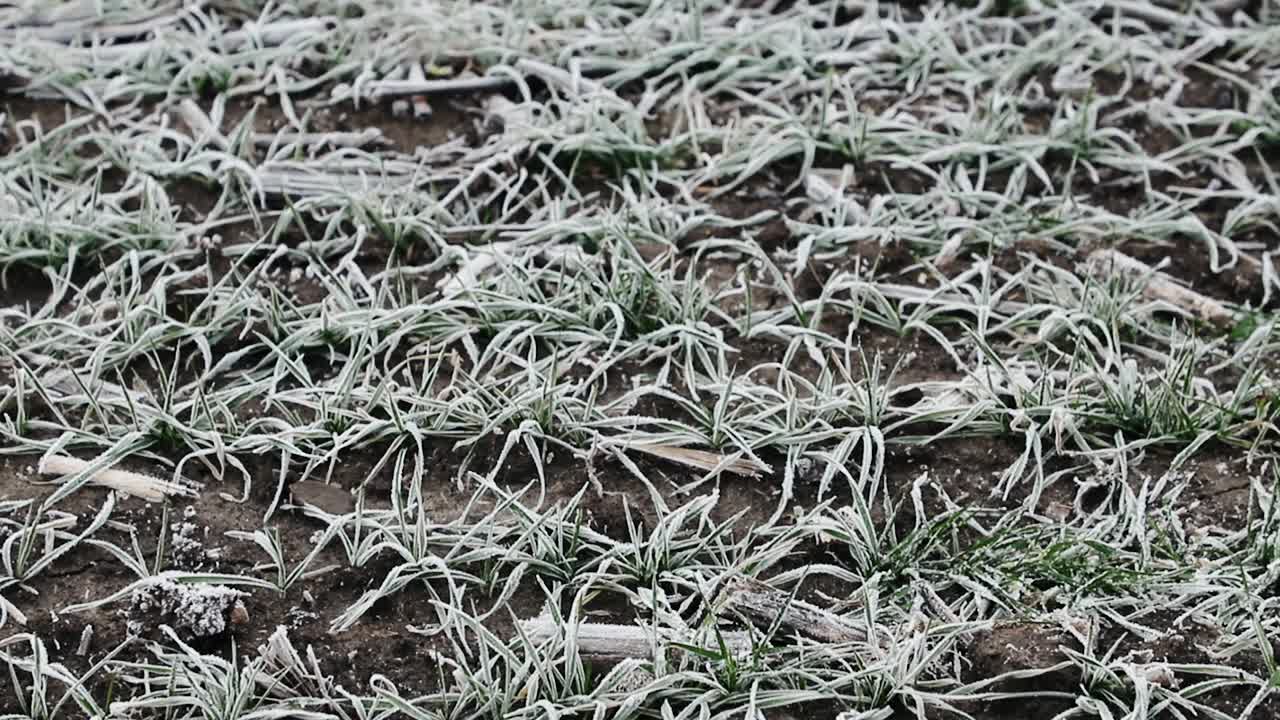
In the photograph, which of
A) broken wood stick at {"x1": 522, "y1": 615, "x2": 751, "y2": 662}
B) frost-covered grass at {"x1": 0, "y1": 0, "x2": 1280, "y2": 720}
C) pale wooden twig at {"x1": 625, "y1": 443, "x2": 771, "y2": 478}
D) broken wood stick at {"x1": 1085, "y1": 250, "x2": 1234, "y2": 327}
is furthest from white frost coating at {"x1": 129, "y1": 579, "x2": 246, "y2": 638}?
broken wood stick at {"x1": 1085, "y1": 250, "x2": 1234, "y2": 327}

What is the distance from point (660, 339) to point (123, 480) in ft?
3.98

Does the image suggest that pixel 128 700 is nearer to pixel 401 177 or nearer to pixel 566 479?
pixel 566 479

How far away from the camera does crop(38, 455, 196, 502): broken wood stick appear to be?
120 inches

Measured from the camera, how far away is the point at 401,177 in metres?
4.02

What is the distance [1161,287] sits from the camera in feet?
12.0

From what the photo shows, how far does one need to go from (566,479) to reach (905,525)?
70 centimetres

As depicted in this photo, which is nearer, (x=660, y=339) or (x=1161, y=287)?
(x=660, y=339)

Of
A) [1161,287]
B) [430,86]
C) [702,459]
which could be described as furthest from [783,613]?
[430,86]

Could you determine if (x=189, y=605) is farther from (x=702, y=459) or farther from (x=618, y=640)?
(x=702, y=459)

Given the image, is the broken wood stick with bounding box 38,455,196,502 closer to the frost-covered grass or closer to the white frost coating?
the frost-covered grass

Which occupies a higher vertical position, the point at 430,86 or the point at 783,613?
the point at 430,86

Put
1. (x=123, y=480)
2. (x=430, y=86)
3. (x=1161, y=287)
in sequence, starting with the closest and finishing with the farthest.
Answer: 1. (x=123, y=480)
2. (x=1161, y=287)
3. (x=430, y=86)

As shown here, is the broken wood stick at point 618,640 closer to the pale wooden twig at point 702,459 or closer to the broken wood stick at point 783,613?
the broken wood stick at point 783,613

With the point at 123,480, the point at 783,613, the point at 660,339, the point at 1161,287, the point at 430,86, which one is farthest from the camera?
the point at 430,86
